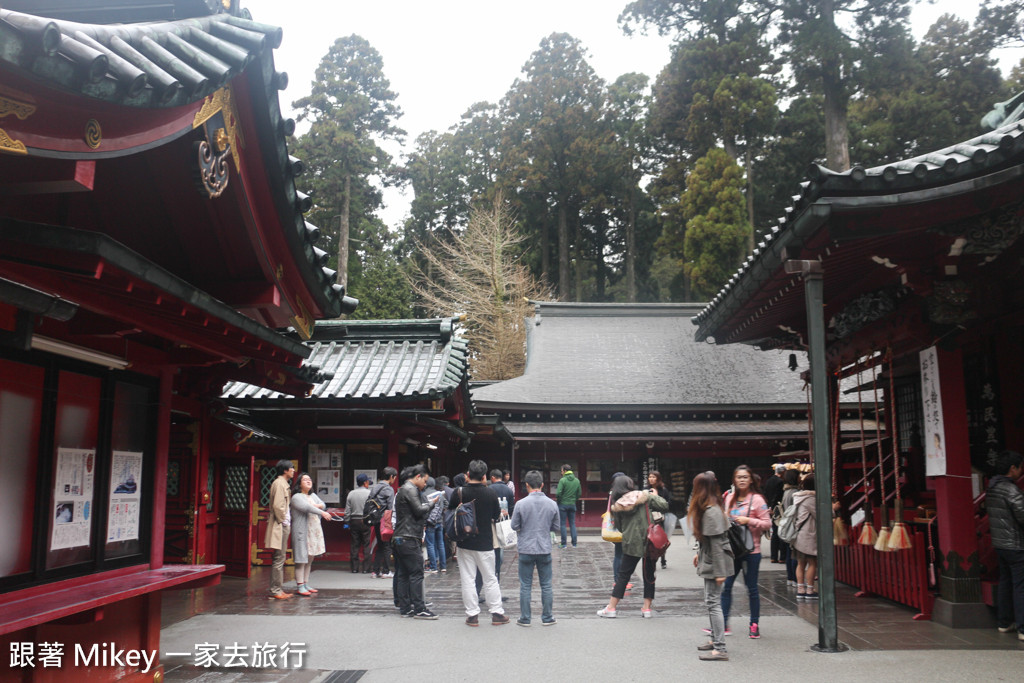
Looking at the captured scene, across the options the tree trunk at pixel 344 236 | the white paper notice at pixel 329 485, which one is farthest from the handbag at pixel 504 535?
the tree trunk at pixel 344 236

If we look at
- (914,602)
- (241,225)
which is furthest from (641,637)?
(241,225)

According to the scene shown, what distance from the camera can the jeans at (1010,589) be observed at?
6.98 metres

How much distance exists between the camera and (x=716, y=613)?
6758 millimetres

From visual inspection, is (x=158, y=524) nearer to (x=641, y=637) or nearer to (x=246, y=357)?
(x=246, y=357)

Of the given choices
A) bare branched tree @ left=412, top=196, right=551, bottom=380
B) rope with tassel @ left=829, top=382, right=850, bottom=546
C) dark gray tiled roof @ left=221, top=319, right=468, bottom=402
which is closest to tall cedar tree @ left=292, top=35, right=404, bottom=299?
bare branched tree @ left=412, top=196, right=551, bottom=380

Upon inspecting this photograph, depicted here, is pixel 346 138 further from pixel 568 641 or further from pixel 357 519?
pixel 568 641

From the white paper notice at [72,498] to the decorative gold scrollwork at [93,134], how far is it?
9.19 feet

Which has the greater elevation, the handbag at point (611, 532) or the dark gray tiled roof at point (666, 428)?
the dark gray tiled roof at point (666, 428)

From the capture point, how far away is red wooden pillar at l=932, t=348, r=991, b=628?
7.57 meters

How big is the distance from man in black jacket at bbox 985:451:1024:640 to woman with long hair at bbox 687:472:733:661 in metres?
2.62

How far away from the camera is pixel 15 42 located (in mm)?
2322

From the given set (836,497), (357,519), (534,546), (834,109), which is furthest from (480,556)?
(834,109)

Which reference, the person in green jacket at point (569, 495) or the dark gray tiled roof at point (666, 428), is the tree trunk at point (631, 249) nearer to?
the dark gray tiled roof at point (666, 428)

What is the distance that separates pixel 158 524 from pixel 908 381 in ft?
34.2
